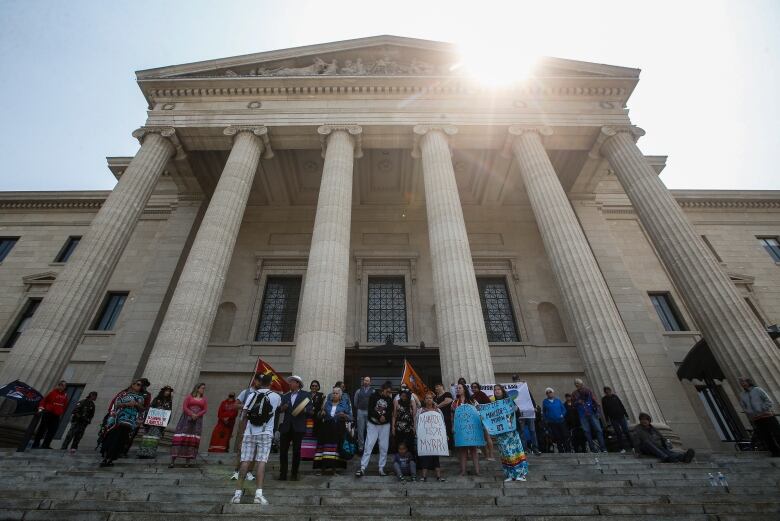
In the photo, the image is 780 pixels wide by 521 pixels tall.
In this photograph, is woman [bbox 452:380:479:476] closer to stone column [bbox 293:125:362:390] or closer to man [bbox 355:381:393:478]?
man [bbox 355:381:393:478]

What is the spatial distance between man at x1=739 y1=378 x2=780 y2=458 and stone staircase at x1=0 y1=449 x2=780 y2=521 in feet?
2.57

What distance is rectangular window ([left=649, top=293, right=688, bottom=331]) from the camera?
18344 millimetres

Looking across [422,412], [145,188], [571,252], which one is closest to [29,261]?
[145,188]

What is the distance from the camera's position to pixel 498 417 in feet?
24.0

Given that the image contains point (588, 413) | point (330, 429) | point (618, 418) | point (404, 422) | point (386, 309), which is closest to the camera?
point (330, 429)

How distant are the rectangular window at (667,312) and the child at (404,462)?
1604cm

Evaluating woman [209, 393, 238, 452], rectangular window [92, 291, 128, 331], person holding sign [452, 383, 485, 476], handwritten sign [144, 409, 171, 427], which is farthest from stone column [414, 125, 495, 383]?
rectangular window [92, 291, 128, 331]

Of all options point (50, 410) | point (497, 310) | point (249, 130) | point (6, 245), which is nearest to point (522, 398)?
point (497, 310)

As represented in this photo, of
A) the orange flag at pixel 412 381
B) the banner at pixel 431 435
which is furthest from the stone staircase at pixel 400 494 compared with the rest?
the orange flag at pixel 412 381

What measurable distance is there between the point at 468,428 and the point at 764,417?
6.73 m

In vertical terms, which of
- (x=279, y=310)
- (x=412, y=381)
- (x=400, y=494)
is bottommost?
(x=400, y=494)

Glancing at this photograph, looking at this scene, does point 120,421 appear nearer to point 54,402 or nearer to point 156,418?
point 156,418

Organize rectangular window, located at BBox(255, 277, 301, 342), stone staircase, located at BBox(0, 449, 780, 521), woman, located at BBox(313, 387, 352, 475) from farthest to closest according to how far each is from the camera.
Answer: rectangular window, located at BBox(255, 277, 301, 342), woman, located at BBox(313, 387, 352, 475), stone staircase, located at BBox(0, 449, 780, 521)

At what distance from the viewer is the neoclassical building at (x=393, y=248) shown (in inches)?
472
